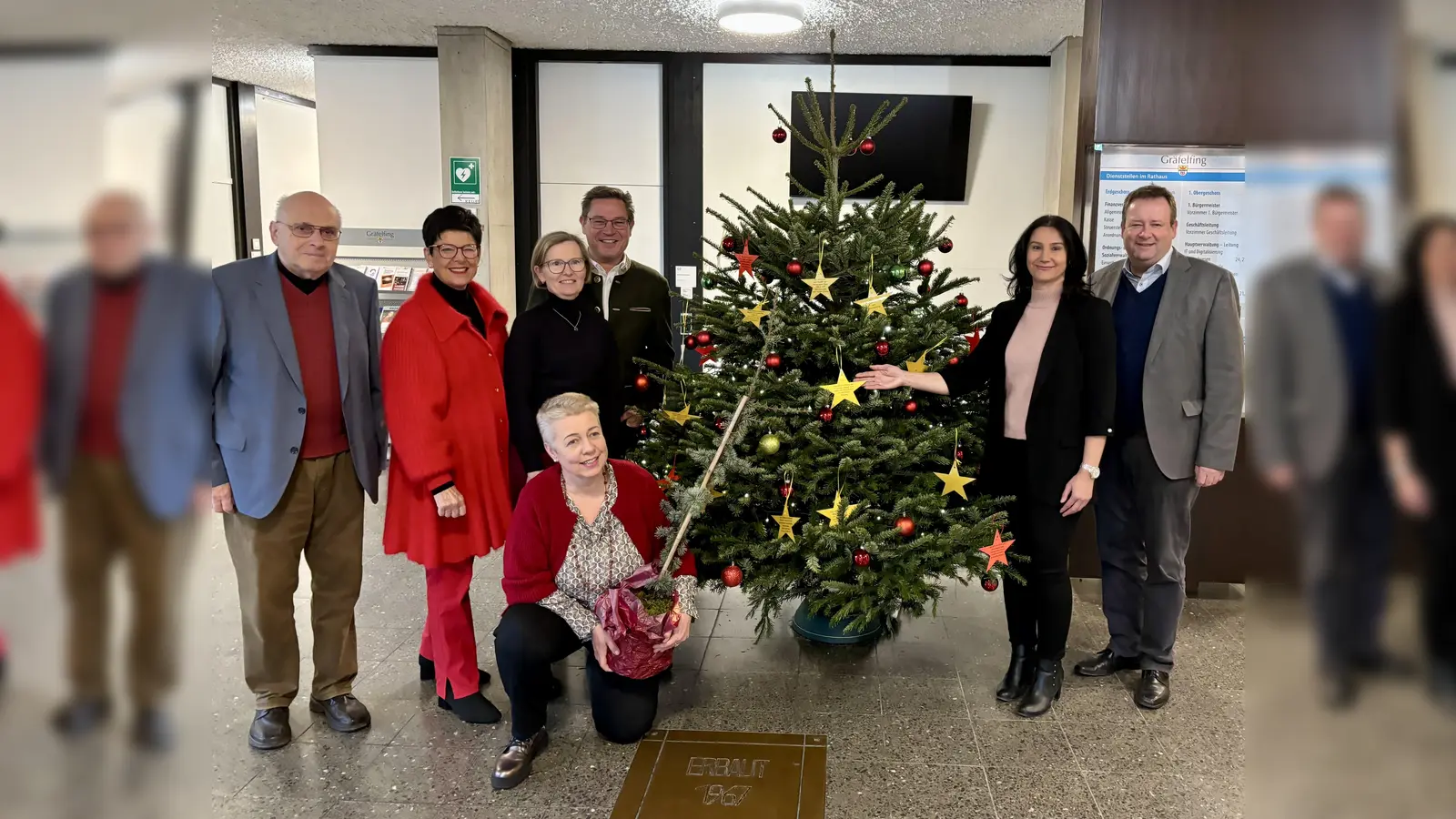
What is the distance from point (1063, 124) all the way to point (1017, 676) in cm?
476

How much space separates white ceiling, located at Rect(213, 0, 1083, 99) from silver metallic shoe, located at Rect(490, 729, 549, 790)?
14.7 feet

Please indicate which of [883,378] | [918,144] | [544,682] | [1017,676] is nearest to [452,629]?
[544,682]

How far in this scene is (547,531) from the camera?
258cm

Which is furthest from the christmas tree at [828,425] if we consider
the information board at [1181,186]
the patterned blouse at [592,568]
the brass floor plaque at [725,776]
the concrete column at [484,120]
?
the concrete column at [484,120]

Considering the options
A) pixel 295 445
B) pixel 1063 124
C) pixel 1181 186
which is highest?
pixel 1063 124

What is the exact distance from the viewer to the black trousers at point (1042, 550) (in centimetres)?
273

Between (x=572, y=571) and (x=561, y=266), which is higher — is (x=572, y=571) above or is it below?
below

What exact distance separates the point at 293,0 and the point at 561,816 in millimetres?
5393

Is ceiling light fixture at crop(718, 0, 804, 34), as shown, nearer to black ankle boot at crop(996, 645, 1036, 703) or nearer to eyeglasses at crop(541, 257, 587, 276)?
eyeglasses at crop(541, 257, 587, 276)
